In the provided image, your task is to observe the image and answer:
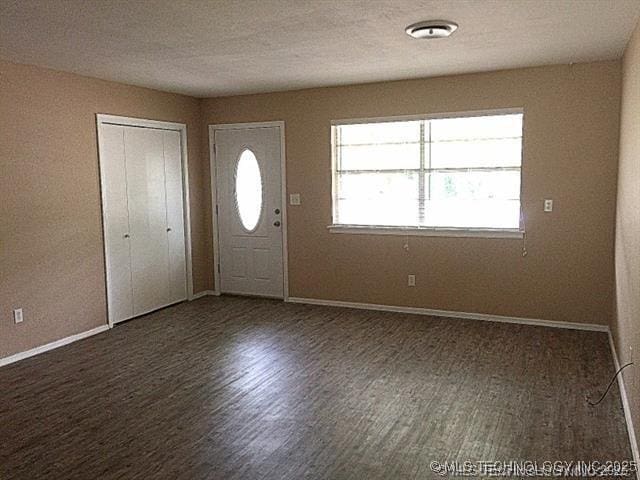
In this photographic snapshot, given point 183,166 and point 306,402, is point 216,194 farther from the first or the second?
point 306,402

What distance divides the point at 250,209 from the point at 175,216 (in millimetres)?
878

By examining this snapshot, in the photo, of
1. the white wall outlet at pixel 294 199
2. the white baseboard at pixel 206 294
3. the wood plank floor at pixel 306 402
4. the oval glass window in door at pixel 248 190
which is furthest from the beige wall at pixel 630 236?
the white baseboard at pixel 206 294

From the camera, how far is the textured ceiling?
3.00 metres

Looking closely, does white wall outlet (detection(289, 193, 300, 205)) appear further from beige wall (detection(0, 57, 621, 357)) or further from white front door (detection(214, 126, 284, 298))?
beige wall (detection(0, 57, 621, 357))

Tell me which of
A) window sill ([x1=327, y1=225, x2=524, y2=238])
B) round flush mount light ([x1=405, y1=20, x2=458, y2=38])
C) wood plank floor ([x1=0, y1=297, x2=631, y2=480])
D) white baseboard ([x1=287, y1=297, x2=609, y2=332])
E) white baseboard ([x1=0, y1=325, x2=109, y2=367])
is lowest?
wood plank floor ([x1=0, y1=297, x2=631, y2=480])

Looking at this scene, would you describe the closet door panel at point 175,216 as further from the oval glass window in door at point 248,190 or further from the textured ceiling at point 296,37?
the textured ceiling at point 296,37

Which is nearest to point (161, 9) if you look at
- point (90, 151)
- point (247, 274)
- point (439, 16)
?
point (439, 16)

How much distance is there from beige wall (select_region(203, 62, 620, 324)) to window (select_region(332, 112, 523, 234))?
138 mm

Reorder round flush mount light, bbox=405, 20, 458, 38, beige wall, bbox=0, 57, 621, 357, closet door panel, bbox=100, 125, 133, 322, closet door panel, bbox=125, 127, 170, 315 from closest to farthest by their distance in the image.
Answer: round flush mount light, bbox=405, 20, 458, 38, beige wall, bbox=0, 57, 621, 357, closet door panel, bbox=100, 125, 133, 322, closet door panel, bbox=125, 127, 170, 315

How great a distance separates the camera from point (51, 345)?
466cm

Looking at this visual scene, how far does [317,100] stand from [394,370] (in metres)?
3.18

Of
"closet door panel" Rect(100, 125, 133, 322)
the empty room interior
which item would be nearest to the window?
the empty room interior

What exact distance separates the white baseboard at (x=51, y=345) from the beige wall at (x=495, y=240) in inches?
85.9

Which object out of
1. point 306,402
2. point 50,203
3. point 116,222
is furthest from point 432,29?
point 116,222
